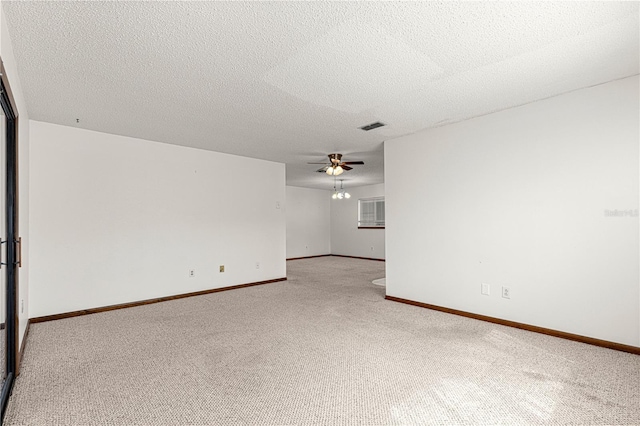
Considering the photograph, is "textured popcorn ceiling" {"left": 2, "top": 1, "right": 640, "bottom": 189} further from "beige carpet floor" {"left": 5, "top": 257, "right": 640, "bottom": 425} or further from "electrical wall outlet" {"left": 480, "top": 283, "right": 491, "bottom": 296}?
"beige carpet floor" {"left": 5, "top": 257, "right": 640, "bottom": 425}

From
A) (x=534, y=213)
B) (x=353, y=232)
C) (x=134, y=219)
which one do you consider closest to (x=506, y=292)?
(x=534, y=213)

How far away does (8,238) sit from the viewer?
2.25m

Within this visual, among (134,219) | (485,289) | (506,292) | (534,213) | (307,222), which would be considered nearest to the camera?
(534,213)

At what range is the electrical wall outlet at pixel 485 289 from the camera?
3.54 m

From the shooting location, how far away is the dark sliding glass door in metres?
2.24

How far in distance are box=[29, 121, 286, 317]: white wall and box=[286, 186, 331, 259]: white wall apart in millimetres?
3572

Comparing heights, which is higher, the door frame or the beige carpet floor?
the door frame

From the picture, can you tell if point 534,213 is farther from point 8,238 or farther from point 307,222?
point 307,222

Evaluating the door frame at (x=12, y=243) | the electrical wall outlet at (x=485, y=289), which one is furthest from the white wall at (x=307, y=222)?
the door frame at (x=12, y=243)

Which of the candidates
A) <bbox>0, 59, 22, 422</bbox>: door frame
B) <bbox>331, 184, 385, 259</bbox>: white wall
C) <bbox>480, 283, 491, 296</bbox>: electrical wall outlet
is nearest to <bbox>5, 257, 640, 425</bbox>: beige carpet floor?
<bbox>0, 59, 22, 422</bbox>: door frame

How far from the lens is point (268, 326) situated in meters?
3.38

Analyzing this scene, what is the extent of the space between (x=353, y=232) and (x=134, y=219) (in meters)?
6.75

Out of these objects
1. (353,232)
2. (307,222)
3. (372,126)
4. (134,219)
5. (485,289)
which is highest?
(372,126)

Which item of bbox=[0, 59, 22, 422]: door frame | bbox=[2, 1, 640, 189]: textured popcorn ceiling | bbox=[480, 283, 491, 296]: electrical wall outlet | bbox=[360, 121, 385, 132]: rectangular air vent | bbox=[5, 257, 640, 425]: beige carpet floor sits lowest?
bbox=[5, 257, 640, 425]: beige carpet floor
